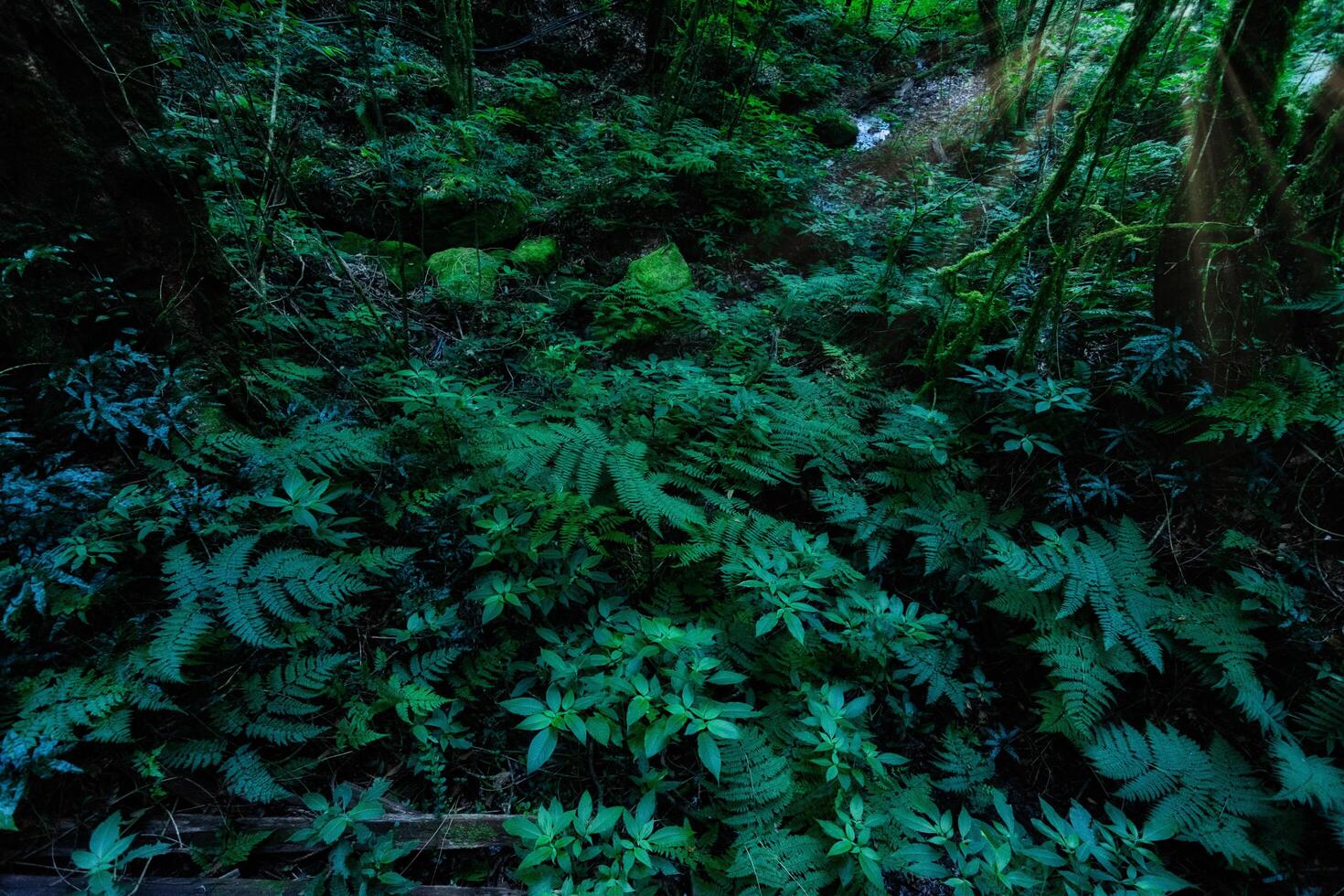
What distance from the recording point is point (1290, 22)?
2.88m

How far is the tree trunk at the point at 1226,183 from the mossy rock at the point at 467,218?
5635mm

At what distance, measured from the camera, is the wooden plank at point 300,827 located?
1.93m

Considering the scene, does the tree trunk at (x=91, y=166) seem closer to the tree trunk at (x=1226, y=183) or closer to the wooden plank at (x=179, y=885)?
the wooden plank at (x=179, y=885)

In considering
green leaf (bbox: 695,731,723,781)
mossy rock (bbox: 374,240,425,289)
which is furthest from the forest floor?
green leaf (bbox: 695,731,723,781)

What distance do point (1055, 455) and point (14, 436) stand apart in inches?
198

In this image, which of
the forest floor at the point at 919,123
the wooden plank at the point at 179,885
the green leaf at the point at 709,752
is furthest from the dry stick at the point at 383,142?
the forest floor at the point at 919,123

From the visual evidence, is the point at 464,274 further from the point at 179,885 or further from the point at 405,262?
the point at 179,885

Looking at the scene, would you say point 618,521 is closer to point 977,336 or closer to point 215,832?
point 215,832

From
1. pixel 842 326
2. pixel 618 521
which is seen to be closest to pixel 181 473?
pixel 618 521

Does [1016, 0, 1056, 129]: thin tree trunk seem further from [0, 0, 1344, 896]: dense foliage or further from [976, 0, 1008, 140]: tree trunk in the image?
[0, 0, 1344, 896]: dense foliage

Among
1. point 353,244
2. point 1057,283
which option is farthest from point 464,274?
point 1057,283

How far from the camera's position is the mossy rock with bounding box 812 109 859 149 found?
8852 mm

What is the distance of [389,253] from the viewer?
213 inches

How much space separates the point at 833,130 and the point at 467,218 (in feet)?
20.2
